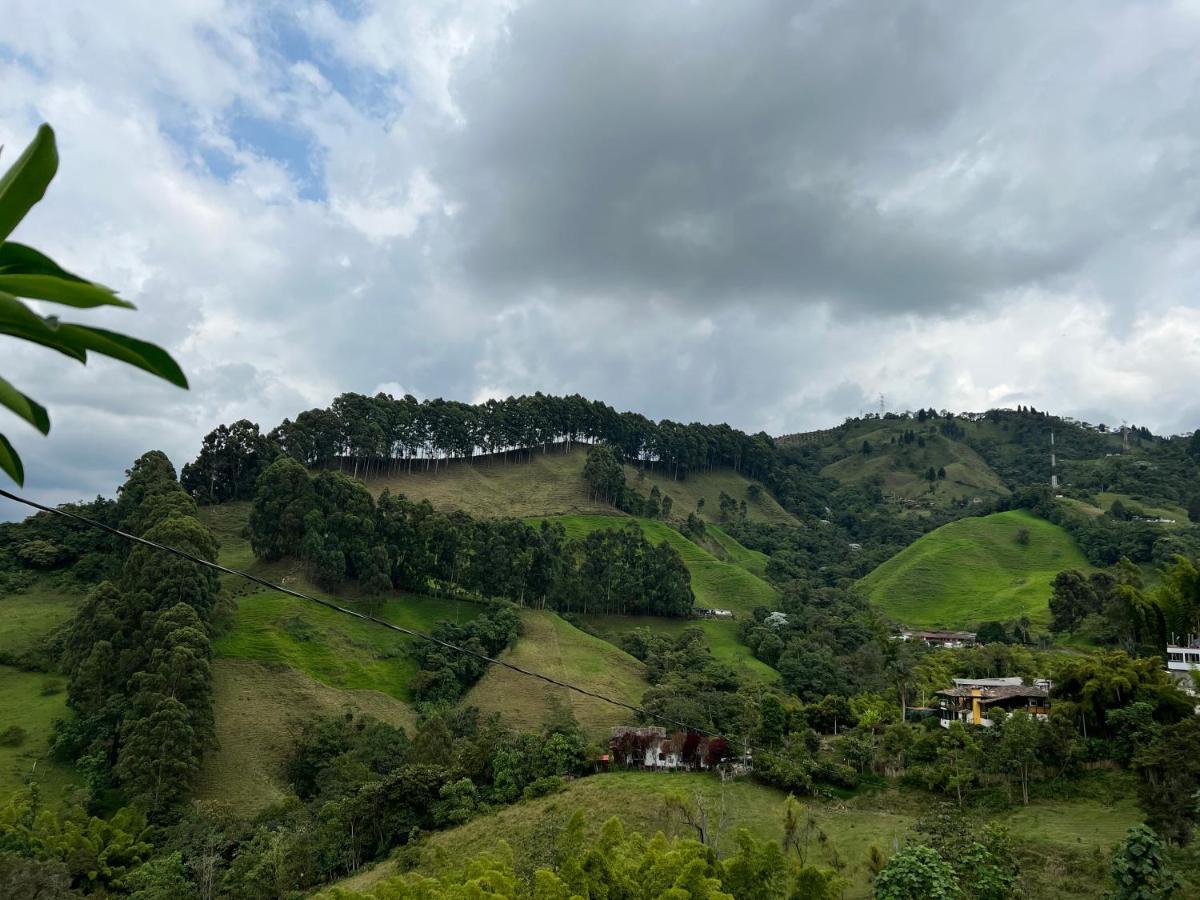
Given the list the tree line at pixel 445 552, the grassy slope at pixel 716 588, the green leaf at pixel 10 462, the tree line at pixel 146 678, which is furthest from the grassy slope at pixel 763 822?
the tree line at pixel 445 552

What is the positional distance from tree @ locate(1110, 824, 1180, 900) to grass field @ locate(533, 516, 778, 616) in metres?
56.2

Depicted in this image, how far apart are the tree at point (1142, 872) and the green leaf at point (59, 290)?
2364 centimetres

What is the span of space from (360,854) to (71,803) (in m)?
12.9

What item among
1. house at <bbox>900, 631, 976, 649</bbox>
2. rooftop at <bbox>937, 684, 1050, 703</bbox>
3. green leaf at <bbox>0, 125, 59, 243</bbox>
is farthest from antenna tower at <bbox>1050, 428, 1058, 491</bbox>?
green leaf at <bbox>0, 125, 59, 243</bbox>

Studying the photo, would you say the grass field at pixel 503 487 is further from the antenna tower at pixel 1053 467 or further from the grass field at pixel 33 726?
the antenna tower at pixel 1053 467

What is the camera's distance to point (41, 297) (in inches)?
87.3

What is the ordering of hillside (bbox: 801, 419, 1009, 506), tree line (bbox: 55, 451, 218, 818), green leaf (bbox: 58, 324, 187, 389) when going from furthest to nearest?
1. hillside (bbox: 801, 419, 1009, 506)
2. tree line (bbox: 55, 451, 218, 818)
3. green leaf (bbox: 58, 324, 187, 389)

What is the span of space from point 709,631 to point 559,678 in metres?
22.4

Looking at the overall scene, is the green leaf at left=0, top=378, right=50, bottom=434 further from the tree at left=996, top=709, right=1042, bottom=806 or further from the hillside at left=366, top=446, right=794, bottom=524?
the hillside at left=366, top=446, right=794, bottom=524

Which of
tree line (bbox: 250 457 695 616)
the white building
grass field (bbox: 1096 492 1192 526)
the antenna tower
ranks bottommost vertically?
the white building

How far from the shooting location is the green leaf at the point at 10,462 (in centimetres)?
259

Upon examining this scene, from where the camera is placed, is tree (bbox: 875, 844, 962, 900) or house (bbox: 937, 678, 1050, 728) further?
house (bbox: 937, 678, 1050, 728)

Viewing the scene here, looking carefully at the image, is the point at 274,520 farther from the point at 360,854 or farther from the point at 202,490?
the point at 360,854

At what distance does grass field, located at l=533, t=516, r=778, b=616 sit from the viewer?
3041 inches
